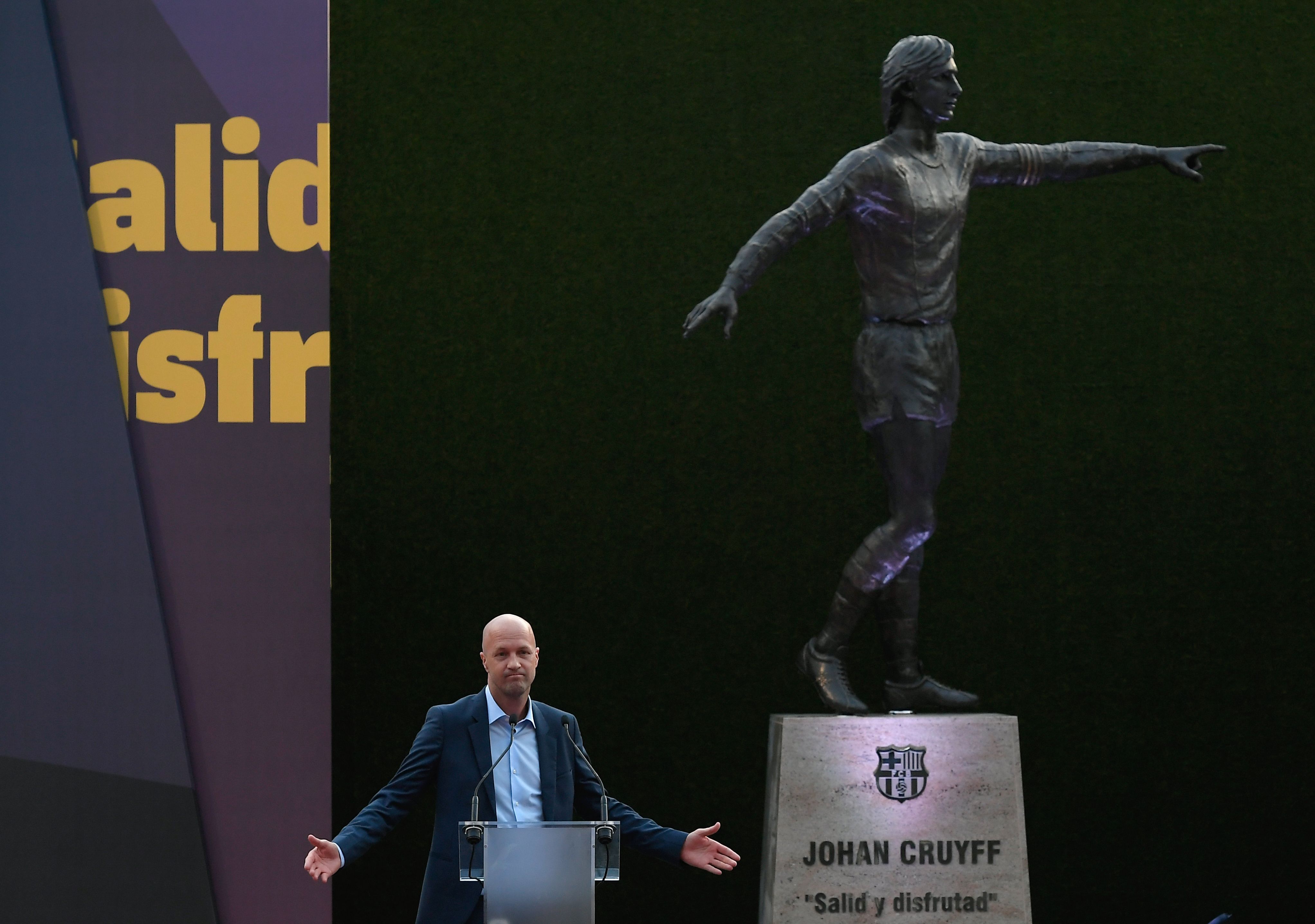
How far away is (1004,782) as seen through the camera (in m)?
3.59

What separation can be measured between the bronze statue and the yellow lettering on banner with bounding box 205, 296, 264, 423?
5.87ft

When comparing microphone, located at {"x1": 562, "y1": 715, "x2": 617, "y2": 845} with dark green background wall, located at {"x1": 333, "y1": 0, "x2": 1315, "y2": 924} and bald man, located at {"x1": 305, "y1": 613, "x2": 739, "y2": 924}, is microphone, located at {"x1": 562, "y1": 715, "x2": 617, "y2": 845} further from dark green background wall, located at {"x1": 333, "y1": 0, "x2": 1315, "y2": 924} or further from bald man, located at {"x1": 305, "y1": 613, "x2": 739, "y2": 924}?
dark green background wall, located at {"x1": 333, "y1": 0, "x2": 1315, "y2": 924}

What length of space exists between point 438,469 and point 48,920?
196 cm

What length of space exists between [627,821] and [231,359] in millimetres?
2738

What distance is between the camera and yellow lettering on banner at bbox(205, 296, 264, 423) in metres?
4.75

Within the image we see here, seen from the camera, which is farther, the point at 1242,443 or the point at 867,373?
the point at 1242,443

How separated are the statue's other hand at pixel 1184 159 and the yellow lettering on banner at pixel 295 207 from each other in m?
2.71

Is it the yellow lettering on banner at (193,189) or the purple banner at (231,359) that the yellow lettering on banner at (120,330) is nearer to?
the purple banner at (231,359)

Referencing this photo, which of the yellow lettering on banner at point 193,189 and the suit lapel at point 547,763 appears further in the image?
the yellow lettering on banner at point 193,189

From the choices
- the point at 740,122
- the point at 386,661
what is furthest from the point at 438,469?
the point at 740,122

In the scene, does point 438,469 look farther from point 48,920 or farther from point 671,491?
point 48,920

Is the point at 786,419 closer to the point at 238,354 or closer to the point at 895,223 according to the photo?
the point at 895,223

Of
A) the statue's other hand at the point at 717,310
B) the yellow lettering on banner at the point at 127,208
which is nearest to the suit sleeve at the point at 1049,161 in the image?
the statue's other hand at the point at 717,310

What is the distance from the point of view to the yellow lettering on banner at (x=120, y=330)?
4.77m
